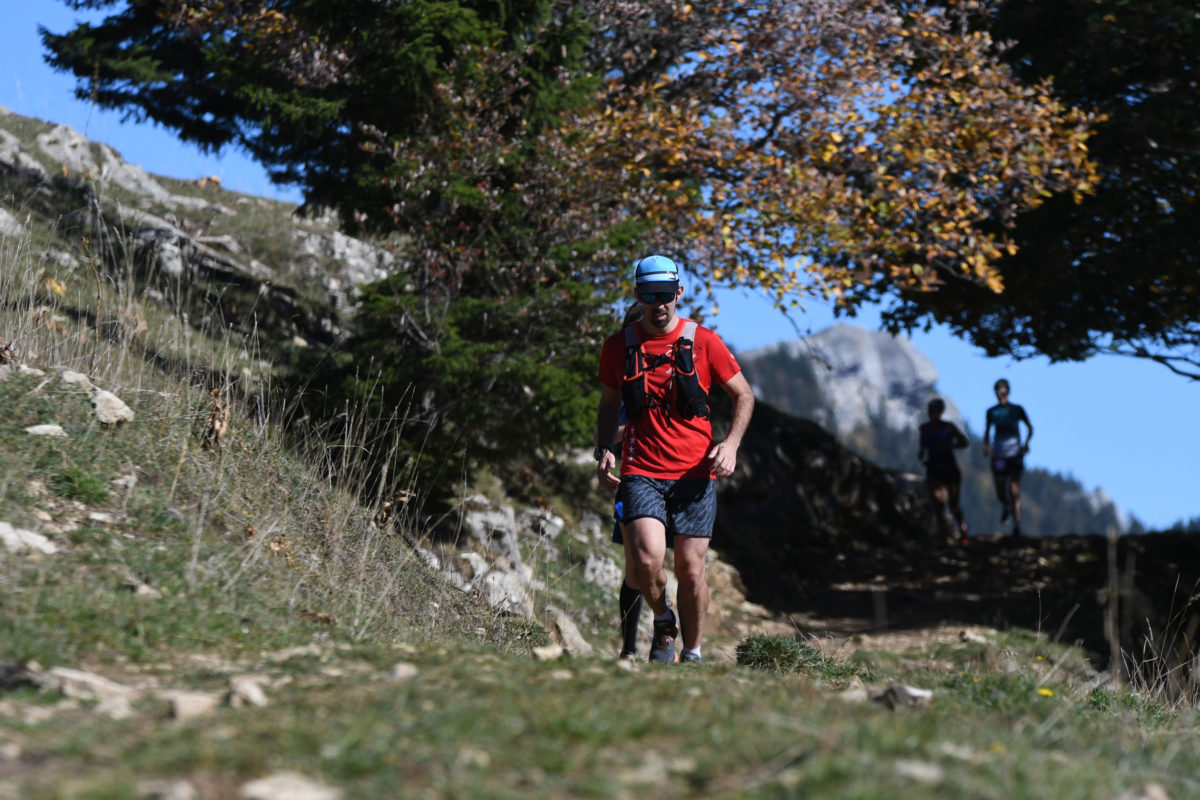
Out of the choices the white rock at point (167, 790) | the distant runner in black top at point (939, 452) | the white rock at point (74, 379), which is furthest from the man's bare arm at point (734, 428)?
the distant runner in black top at point (939, 452)

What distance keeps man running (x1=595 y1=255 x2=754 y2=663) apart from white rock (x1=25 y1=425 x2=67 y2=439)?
2.98m

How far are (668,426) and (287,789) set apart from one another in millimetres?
3498

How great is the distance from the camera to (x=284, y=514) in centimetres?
621

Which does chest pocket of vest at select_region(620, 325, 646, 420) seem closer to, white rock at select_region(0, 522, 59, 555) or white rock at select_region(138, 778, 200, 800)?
white rock at select_region(0, 522, 59, 555)

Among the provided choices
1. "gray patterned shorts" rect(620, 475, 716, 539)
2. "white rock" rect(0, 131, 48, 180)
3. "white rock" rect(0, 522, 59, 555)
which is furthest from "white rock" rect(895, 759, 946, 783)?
"white rock" rect(0, 131, 48, 180)

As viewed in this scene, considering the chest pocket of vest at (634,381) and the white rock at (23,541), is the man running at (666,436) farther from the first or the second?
the white rock at (23,541)

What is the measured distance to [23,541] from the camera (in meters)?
4.69

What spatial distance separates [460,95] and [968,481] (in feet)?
644

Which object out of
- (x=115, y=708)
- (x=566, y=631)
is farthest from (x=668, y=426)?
(x=566, y=631)

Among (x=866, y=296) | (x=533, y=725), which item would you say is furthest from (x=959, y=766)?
(x=866, y=296)

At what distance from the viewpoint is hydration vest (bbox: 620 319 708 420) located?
566 cm

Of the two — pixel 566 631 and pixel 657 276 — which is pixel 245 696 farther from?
pixel 566 631

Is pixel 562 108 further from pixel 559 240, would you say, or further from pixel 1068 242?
pixel 1068 242

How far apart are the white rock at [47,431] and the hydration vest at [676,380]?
3094 mm
